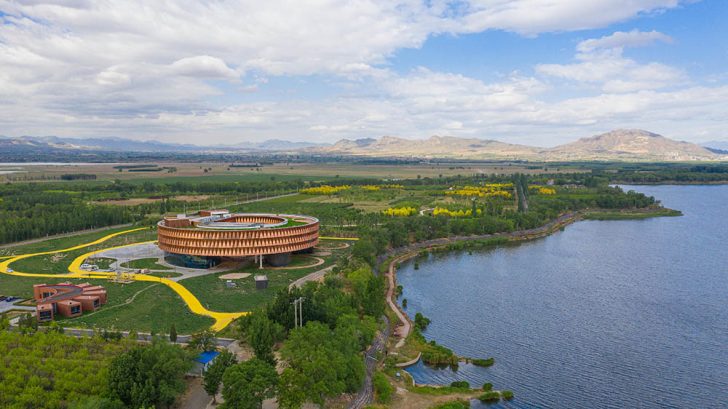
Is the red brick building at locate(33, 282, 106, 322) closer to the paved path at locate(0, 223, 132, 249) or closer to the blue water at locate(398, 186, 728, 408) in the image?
the blue water at locate(398, 186, 728, 408)

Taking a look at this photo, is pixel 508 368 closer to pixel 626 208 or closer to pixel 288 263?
pixel 288 263

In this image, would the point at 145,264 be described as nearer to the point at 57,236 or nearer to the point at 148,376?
the point at 57,236

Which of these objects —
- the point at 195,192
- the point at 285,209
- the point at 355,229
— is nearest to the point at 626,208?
the point at 355,229

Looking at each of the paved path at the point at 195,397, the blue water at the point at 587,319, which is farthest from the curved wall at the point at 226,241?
the paved path at the point at 195,397

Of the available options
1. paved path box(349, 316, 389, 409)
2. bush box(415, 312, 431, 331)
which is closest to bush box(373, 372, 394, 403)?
paved path box(349, 316, 389, 409)

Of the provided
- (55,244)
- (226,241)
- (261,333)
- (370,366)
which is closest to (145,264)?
(226,241)

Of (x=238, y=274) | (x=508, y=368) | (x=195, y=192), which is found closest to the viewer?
(x=508, y=368)

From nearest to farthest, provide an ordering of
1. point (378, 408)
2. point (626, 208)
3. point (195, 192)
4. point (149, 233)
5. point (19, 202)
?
point (378, 408) < point (149, 233) < point (19, 202) < point (626, 208) < point (195, 192)
